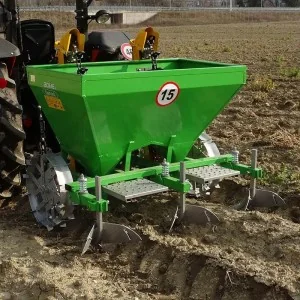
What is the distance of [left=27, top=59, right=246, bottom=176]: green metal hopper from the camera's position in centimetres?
399

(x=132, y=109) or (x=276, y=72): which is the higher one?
(x=132, y=109)

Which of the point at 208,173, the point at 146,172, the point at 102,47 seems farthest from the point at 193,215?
the point at 102,47

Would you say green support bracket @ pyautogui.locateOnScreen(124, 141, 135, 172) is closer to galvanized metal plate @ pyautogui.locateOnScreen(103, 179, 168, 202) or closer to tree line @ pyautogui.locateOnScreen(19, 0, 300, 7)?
galvanized metal plate @ pyautogui.locateOnScreen(103, 179, 168, 202)

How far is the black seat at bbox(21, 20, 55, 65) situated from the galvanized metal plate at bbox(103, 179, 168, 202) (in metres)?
1.72

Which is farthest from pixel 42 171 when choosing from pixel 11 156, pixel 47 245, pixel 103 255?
pixel 103 255

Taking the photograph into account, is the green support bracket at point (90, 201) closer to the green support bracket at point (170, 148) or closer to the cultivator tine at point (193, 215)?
the cultivator tine at point (193, 215)

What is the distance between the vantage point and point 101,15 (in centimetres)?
507

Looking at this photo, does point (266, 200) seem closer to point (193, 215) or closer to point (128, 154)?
point (193, 215)

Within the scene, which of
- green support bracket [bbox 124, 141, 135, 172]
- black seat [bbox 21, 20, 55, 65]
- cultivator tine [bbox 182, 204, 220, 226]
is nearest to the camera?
cultivator tine [bbox 182, 204, 220, 226]

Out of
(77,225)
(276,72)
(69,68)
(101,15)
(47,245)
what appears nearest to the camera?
(47,245)

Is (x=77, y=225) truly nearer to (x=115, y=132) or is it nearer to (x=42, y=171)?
(x=42, y=171)

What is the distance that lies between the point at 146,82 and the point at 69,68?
936 millimetres

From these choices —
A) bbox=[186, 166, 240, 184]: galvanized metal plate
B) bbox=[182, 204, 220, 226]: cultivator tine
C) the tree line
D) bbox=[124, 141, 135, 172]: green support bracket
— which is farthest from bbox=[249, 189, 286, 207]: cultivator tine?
the tree line

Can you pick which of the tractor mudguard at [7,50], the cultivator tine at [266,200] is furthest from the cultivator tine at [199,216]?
the tractor mudguard at [7,50]
